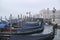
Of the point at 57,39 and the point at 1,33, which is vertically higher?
the point at 1,33

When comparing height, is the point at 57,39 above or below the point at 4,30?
below

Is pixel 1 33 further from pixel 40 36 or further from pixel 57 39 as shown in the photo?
pixel 57 39

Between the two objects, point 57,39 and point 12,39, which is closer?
point 12,39

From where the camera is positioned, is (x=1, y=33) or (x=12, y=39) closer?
(x=12, y=39)

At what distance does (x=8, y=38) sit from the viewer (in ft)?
19.6

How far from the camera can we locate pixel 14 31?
6.70 m

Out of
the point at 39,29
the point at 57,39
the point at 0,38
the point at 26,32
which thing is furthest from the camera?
the point at 57,39

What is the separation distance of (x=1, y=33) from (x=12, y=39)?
0.73 metres

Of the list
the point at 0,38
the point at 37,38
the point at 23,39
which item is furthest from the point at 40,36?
the point at 0,38

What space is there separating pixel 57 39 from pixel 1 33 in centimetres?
318

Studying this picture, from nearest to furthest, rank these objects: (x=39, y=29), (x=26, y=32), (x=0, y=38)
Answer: (x=0, y=38)
(x=26, y=32)
(x=39, y=29)

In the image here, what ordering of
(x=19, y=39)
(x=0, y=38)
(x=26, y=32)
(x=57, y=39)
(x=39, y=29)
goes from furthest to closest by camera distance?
1. (x=57, y=39)
2. (x=39, y=29)
3. (x=26, y=32)
4. (x=0, y=38)
5. (x=19, y=39)

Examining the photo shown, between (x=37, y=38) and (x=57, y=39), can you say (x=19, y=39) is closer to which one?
(x=37, y=38)

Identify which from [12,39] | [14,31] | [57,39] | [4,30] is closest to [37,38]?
[12,39]
